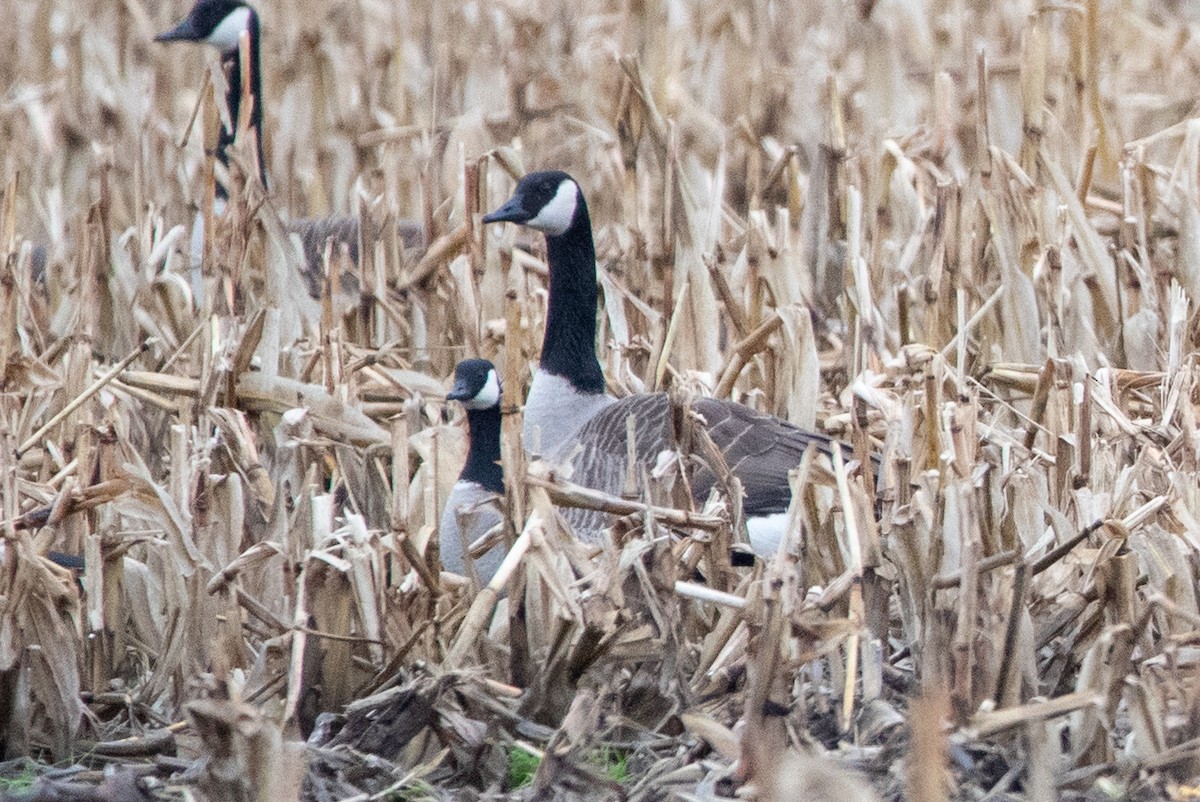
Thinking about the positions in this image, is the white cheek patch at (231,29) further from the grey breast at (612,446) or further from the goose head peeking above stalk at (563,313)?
the grey breast at (612,446)

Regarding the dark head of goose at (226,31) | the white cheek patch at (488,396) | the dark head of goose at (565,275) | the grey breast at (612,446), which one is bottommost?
the grey breast at (612,446)

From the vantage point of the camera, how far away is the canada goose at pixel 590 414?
4184 mm

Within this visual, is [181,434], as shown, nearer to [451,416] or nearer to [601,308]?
[451,416]

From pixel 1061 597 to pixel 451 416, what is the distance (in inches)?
83.7

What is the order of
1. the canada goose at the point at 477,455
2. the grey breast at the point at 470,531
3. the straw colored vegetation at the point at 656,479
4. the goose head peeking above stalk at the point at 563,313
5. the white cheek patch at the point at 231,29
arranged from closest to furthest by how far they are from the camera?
the straw colored vegetation at the point at 656,479 < the grey breast at the point at 470,531 < the canada goose at the point at 477,455 < the goose head peeking above stalk at the point at 563,313 < the white cheek patch at the point at 231,29

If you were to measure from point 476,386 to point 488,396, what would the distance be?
4 centimetres

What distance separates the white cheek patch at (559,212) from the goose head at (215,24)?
270cm

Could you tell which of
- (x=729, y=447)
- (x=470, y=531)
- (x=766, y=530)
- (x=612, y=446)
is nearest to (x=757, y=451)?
(x=729, y=447)

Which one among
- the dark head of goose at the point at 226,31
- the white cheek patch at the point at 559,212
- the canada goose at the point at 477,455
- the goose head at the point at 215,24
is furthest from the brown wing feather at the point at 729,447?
the goose head at the point at 215,24

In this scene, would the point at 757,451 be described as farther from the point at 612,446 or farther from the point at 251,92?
the point at 251,92

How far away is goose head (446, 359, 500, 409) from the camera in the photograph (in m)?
4.19

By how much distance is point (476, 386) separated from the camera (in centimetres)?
421

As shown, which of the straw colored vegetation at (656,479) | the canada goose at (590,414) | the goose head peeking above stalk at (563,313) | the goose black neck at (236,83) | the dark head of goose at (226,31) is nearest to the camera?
the straw colored vegetation at (656,479)

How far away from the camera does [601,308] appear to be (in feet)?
18.0
